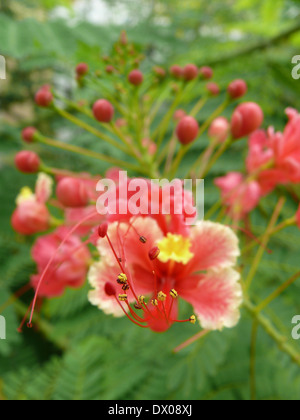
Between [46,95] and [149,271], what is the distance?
55cm

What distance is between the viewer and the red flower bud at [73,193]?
93cm

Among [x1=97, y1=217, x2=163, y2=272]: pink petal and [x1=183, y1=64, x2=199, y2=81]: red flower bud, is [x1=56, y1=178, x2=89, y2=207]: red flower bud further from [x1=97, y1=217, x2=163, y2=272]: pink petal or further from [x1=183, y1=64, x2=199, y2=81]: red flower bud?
[x1=183, y1=64, x2=199, y2=81]: red flower bud

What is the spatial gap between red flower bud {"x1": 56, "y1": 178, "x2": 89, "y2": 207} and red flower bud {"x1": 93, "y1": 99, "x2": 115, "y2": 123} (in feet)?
0.63

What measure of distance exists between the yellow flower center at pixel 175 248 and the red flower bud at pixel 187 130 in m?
0.30

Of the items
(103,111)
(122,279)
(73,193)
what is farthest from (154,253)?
(103,111)

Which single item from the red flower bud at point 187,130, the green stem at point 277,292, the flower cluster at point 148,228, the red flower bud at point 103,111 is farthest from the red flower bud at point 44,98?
the green stem at point 277,292

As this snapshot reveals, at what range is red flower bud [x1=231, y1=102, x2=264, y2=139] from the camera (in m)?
1.00

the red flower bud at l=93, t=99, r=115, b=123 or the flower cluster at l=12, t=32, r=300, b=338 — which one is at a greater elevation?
the red flower bud at l=93, t=99, r=115, b=123

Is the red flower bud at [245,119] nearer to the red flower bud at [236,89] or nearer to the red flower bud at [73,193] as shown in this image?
the red flower bud at [236,89]

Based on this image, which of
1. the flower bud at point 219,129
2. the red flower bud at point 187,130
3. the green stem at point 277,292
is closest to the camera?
the green stem at point 277,292

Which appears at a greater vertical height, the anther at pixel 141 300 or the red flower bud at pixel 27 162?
the red flower bud at pixel 27 162

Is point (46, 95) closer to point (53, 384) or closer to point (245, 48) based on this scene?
point (53, 384)

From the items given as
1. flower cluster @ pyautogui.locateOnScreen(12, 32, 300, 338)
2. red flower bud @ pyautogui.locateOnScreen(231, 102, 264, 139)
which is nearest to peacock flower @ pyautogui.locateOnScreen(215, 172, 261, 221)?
flower cluster @ pyautogui.locateOnScreen(12, 32, 300, 338)

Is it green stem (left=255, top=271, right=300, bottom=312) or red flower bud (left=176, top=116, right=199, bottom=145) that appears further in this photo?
red flower bud (left=176, top=116, right=199, bottom=145)
